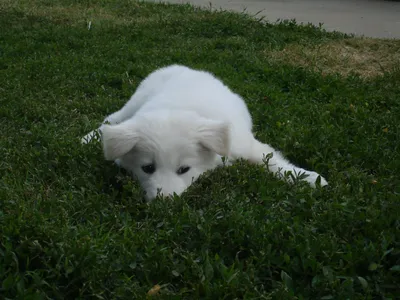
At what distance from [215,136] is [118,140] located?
24.0 inches

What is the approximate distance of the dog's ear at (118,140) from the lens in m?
3.51

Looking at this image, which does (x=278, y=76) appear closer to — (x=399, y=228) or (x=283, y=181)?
(x=283, y=181)

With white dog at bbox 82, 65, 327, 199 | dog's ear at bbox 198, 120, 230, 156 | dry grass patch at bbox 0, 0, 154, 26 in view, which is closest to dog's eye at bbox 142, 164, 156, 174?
white dog at bbox 82, 65, 327, 199

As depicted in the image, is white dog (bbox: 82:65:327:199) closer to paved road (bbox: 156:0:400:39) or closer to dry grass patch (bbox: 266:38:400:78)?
dry grass patch (bbox: 266:38:400:78)

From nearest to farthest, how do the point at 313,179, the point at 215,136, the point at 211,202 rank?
the point at 211,202 < the point at 215,136 < the point at 313,179

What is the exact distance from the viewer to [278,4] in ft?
38.7

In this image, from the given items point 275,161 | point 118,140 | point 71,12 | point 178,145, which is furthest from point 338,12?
point 118,140

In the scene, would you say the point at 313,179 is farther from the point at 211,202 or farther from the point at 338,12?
the point at 338,12

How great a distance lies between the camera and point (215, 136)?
3611 millimetres

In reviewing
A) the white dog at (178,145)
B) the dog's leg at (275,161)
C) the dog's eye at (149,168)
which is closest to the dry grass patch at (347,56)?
the dog's leg at (275,161)

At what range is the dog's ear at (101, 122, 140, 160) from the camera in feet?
11.5

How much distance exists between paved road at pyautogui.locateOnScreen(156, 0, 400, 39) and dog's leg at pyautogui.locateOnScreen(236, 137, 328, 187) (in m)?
5.40

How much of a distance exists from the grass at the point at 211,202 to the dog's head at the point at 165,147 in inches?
4.7

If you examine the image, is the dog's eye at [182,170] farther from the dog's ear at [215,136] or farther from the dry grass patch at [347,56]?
the dry grass patch at [347,56]
